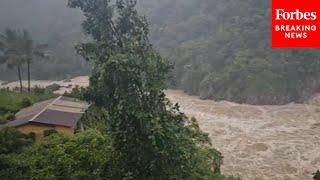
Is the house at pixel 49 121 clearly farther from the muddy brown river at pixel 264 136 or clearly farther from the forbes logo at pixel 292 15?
the muddy brown river at pixel 264 136

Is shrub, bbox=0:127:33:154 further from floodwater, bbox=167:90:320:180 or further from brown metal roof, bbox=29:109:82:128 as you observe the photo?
floodwater, bbox=167:90:320:180

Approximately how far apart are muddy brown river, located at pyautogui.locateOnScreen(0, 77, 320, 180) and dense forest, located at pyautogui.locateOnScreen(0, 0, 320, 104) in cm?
351

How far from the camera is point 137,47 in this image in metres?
11.8

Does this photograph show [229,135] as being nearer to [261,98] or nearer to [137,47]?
[261,98]

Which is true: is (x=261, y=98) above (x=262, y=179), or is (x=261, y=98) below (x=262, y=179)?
above

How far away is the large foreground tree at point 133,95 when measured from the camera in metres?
11.4

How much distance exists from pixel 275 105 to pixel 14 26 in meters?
58.2

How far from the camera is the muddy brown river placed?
2517 cm

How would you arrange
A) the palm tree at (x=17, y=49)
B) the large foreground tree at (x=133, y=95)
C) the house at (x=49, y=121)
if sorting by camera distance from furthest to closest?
the palm tree at (x=17, y=49)
the house at (x=49, y=121)
the large foreground tree at (x=133, y=95)

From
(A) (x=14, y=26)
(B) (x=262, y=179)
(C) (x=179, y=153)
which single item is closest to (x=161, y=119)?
(C) (x=179, y=153)

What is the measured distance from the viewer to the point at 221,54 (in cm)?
5106

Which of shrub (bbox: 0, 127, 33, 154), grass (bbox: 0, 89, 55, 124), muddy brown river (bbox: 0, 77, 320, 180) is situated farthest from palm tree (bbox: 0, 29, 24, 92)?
shrub (bbox: 0, 127, 33, 154)

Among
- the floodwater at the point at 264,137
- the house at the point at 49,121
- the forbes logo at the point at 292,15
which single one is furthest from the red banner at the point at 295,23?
the house at the point at 49,121

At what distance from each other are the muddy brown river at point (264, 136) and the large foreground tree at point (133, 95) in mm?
12942
